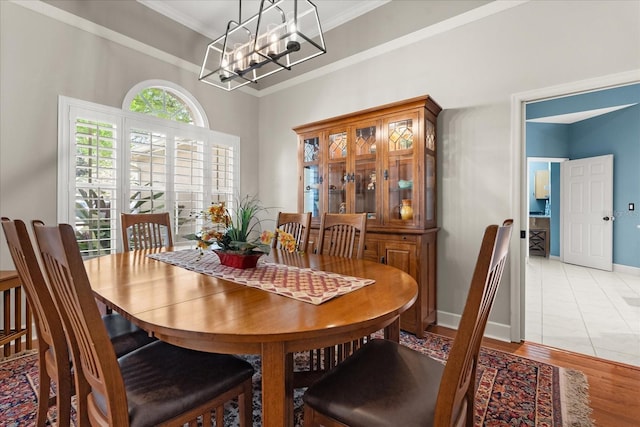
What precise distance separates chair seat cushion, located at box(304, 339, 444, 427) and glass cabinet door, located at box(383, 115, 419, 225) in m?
1.71

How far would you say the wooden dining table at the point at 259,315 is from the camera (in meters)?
0.89

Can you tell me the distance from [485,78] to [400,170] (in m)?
1.10

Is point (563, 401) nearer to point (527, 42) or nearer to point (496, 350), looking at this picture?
point (496, 350)

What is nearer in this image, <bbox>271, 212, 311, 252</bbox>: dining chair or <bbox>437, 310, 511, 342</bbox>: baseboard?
<bbox>271, 212, 311, 252</bbox>: dining chair

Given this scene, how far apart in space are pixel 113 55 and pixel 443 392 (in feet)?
12.7

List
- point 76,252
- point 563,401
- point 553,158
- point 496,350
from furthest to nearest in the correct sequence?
Result: point 553,158, point 496,350, point 563,401, point 76,252

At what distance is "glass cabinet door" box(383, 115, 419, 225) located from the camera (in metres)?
2.76

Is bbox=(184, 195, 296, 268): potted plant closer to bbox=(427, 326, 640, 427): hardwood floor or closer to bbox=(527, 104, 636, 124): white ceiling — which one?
bbox=(427, 326, 640, 427): hardwood floor

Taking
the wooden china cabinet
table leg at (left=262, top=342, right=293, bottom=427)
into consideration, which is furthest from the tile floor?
table leg at (left=262, top=342, right=293, bottom=427)

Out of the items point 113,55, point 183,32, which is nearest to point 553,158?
point 183,32

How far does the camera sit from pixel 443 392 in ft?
2.80

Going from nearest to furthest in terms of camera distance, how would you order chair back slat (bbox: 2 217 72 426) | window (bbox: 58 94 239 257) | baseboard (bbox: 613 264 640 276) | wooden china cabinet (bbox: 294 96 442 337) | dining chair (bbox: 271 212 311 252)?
chair back slat (bbox: 2 217 72 426)
dining chair (bbox: 271 212 311 252)
wooden china cabinet (bbox: 294 96 442 337)
window (bbox: 58 94 239 257)
baseboard (bbox: 613 264 640 276)

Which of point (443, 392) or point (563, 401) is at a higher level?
point (443, 392)


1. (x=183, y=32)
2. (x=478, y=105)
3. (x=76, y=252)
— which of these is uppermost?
(x=183, y=32)
